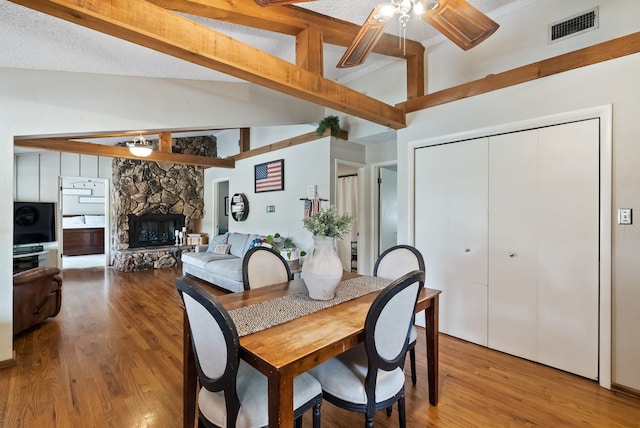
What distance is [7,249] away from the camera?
2.38 metres

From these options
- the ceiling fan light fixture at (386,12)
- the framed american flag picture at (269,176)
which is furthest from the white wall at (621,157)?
the framed american flag picture at (269,176)

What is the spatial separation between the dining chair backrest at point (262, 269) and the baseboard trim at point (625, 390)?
2500 millimetres

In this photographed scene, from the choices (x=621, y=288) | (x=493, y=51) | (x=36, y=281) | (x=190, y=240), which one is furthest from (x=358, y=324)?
(x=190, y=240)

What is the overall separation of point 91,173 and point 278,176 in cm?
462

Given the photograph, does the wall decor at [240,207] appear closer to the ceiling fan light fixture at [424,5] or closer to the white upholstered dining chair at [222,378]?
the white upholstered dining chair at [222,378]

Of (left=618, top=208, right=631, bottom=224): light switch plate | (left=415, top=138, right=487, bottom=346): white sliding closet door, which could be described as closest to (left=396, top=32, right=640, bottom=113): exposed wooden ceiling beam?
(left=415, top=138, right=487, bottom=346): white sliding closet door

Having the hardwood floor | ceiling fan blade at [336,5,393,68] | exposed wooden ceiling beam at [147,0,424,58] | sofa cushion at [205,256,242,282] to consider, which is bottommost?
the hardwood floor

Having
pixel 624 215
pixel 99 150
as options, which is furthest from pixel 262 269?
pixel 99 150

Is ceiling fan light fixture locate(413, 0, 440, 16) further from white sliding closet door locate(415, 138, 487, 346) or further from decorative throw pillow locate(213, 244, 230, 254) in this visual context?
decorative throw pillow locate(213, 244, 230, 254)

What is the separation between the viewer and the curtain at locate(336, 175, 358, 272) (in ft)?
17.2

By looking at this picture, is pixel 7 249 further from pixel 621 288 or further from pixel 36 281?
pixel 621 288

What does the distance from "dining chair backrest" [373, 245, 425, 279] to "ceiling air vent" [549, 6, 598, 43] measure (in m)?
2.30

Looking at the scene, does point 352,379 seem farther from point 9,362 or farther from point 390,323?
point 9,362

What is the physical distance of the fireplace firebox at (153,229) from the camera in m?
6.86
